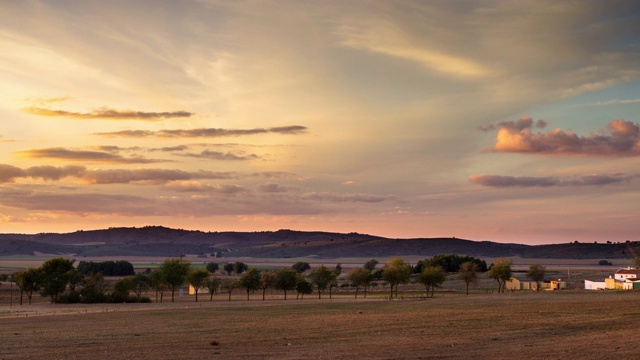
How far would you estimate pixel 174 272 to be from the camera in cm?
15100

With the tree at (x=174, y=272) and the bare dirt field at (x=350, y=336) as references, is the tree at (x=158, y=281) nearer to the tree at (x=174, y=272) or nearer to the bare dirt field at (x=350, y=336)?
the tree at (x=174, y=272)

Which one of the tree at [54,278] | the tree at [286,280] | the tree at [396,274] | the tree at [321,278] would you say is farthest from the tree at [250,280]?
the tree at [54,278]

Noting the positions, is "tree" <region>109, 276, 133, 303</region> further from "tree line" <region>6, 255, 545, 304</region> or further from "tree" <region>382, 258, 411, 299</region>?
"tree" <region>382, 258, 411, 299</region>

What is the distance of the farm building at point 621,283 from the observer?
15525cm

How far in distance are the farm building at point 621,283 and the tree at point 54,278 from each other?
114 meters

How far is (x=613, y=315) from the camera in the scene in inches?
2749

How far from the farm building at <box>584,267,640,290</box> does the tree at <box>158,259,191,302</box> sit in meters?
90.7

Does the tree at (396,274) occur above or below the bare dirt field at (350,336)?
above

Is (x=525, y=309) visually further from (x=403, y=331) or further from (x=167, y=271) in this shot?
(x=167, y=271)

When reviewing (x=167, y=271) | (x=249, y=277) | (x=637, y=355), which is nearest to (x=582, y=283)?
(x=249, y=277)

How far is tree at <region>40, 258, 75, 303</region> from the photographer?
142 meters

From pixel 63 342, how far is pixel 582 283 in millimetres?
157087

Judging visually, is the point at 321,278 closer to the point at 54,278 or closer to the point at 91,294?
the point at 91,294

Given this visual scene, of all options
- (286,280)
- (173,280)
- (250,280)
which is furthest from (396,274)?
(173,280)
